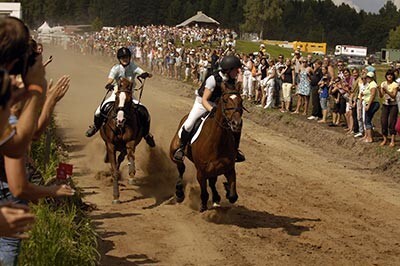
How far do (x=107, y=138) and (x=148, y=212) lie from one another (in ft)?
6.44

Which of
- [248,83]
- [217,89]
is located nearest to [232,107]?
[217,89]

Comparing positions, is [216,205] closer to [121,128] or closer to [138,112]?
[121,128]

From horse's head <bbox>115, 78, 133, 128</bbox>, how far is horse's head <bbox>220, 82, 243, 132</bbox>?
278cm

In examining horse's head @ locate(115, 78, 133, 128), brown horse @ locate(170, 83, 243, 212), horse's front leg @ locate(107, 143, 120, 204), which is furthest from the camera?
horse's front leg @ locate(107, 143, 120, 204)

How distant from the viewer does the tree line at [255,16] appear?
106 meters

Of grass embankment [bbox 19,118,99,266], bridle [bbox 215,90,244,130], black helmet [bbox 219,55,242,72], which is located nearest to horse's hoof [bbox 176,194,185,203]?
bridle [bbox 215,90,244,130]

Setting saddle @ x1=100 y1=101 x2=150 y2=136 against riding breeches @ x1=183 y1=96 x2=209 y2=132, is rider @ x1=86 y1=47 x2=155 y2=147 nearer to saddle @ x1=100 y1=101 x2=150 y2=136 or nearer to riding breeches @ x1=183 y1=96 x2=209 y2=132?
saddle @ x1=100 y1=101 x2=150 y2=136

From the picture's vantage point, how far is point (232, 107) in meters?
9.97

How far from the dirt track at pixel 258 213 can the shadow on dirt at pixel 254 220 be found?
18 mm

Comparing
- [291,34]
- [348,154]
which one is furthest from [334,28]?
[348,154]

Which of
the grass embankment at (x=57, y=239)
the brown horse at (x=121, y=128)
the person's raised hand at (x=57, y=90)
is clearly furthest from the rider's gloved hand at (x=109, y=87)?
the person's raised hand at (x=57, y=90)

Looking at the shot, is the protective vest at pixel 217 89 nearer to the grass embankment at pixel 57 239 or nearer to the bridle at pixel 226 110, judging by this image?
the bridle at pixel 226 110

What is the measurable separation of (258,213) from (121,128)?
3115mm

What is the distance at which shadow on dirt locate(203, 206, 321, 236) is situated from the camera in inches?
434
